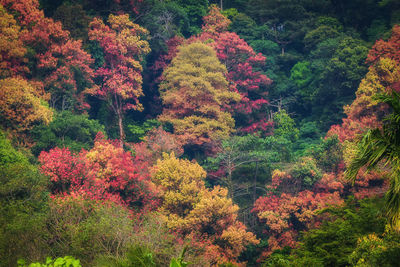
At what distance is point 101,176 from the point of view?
15648mm

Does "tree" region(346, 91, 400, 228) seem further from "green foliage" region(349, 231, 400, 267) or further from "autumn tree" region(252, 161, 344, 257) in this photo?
"autumn tree" region(252, 161, 344, 257)

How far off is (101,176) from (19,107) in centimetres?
531

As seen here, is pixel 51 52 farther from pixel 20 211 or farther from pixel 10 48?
pixel 20 211

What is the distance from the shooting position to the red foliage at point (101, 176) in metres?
14.8

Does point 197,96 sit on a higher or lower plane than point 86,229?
lower

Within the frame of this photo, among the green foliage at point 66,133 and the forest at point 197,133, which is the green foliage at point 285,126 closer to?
the forest at point 197,133

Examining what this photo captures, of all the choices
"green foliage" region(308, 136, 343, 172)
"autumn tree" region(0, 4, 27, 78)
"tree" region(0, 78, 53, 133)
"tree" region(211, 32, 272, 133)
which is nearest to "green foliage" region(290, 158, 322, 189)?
"green foliage" region(308, 136, 343, 172)

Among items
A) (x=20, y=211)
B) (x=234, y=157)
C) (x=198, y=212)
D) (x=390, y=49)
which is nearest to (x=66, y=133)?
(x=20, y=211)

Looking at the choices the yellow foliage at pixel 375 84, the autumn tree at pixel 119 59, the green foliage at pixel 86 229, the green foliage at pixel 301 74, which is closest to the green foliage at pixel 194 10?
the autumn tree at pixel 119 59

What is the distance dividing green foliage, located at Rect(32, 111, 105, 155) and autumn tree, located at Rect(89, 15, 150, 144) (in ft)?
9.40

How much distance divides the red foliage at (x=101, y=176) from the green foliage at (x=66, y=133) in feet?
7.00

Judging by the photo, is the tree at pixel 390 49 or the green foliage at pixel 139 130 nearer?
the tree at pixel 390 49

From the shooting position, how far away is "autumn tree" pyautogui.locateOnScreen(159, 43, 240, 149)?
22.5m

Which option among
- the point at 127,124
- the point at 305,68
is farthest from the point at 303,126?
the point at 127,124
